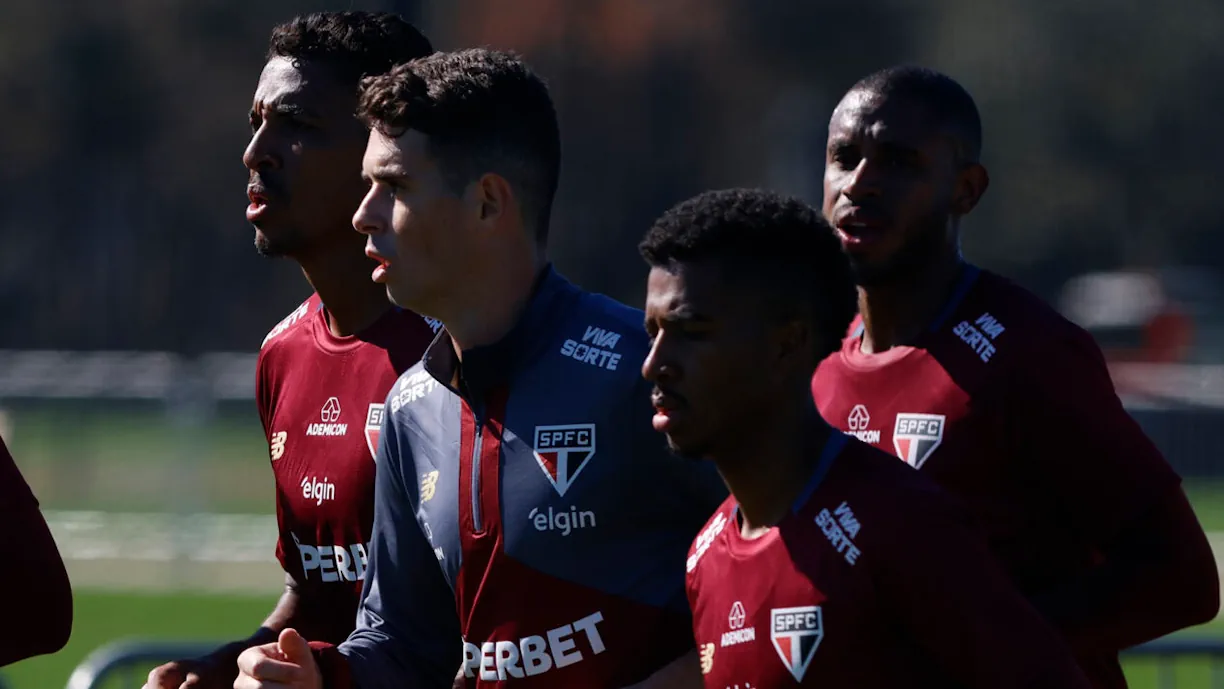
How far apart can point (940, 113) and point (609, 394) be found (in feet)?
3.60

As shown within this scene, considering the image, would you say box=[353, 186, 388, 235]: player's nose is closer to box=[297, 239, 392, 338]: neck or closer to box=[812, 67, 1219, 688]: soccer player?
box=[297, 239, 392, 338]: neck

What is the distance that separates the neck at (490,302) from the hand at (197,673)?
1044mm

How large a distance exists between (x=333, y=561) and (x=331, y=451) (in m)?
0.27

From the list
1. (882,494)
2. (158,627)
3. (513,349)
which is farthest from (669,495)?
(158,627)

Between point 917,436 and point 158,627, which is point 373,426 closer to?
point 917,436

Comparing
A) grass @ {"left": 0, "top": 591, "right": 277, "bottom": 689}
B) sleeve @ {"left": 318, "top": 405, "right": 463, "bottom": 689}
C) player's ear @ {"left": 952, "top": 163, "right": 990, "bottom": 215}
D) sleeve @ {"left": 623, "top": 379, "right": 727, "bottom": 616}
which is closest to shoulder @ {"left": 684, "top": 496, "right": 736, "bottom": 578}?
sleeve @ {"left": 623, "top": 379, "right": 727, "bottom": 616}

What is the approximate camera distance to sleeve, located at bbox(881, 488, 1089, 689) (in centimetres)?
348

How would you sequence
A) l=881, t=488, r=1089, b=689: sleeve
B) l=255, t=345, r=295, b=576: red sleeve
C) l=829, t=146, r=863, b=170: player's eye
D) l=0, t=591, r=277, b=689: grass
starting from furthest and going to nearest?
l=0, t=591, r=277, b=689: grass → l=255, t=345, r=295, b=576: red sleeve → l=829, t=146, r=863, b=170: player's eye → l=881, t=488, r=1089, b=689: sleeve

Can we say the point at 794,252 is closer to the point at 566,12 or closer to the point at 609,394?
the point at 609,394

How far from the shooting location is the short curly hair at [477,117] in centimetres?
425

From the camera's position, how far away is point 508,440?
426 centimetres

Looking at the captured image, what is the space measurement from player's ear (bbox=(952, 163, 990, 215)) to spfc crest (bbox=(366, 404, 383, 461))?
1.42 meters

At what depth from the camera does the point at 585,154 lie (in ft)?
113

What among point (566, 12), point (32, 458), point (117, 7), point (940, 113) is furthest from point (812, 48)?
point (940, 113)
